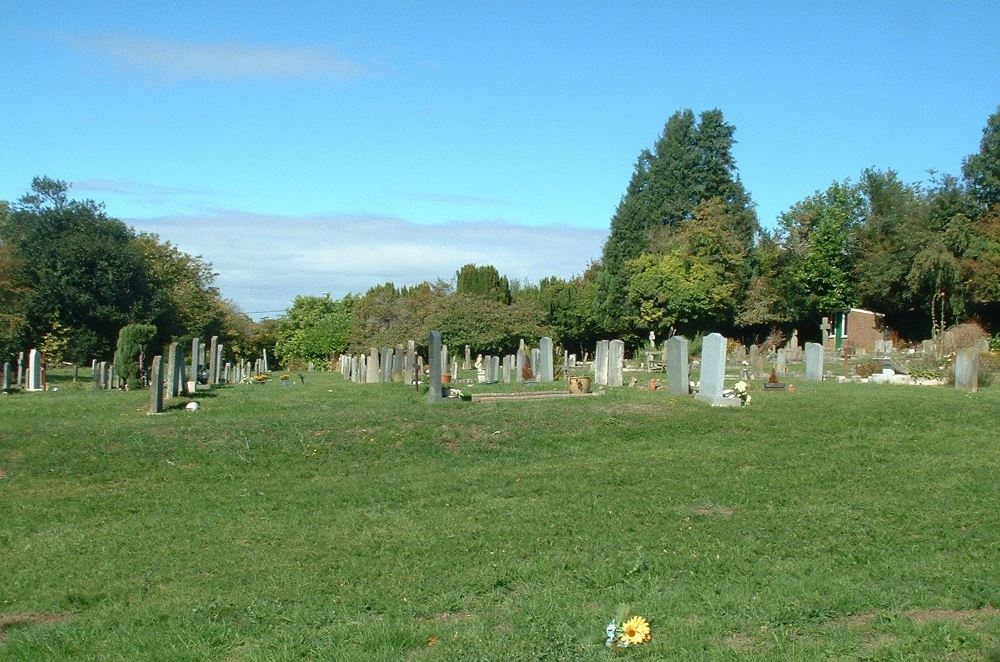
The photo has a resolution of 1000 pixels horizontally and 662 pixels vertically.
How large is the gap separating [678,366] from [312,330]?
62.7 m

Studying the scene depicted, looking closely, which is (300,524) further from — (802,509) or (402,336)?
(402,336)

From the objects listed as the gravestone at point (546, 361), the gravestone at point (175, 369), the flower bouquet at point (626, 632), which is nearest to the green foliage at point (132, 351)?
the gravestone at point (175, 369)

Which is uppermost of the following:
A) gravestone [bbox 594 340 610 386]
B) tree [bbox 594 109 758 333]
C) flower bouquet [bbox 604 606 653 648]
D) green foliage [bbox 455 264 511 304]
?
tree [bbox 594 109 758 333]

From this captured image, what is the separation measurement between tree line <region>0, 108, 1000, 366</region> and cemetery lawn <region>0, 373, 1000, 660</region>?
3011cm

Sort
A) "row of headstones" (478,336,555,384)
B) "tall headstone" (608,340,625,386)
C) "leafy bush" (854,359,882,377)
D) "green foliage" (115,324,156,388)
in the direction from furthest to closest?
"leafy bush" (854,359,882,377), "row of headstones" (478,336,555,384), "green foliage" (115,324,156,388), "tall headstone" (608,340,625,386)

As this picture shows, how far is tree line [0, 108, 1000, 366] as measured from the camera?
48750 mm

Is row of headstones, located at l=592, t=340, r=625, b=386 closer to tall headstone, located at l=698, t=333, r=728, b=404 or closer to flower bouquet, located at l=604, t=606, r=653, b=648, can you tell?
tall headstone, located at l=698, t=333, r=728, b=404

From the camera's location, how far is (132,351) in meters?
27.2

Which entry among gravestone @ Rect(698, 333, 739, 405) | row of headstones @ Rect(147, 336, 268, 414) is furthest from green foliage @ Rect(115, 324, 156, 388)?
gravestone @ Rect(698, 333, 739, 405)

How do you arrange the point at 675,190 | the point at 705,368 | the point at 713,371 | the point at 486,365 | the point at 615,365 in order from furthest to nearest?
the point at 675,190 → the point at 486,365 → the point at 615,365 → the point at 705,368 → the point at 713,371

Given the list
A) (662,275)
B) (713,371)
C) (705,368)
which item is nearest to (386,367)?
(705,368)

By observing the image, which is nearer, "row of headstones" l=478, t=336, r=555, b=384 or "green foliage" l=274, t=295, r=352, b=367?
"row of headstones" l=478, t=336, r=555, b=384

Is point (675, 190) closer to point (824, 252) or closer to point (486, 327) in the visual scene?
point (824, 252)

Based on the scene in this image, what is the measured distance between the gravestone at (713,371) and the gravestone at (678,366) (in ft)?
3.97
